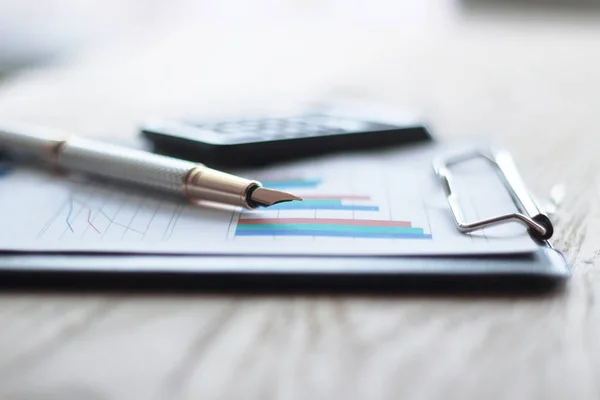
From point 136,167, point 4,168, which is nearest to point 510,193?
point 136,167

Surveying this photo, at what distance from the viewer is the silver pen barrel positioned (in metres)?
0.42

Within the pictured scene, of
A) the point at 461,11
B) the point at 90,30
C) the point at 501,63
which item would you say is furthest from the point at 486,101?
the point at 90,30

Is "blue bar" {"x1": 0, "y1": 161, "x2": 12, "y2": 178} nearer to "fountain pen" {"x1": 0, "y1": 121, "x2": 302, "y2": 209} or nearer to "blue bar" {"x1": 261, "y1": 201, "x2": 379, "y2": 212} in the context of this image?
"fountain pen" {"x1": 0, "y1": 121, "x2": 302, "y2": 209}

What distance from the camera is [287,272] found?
0.35 m

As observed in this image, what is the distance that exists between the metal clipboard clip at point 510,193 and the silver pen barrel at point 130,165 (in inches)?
5.1

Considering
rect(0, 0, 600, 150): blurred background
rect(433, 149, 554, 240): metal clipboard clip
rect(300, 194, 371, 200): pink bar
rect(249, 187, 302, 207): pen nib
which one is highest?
rect(433, 149, 554, 240): metal clipboard clip

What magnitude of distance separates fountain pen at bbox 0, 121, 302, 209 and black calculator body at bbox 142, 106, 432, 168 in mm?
54

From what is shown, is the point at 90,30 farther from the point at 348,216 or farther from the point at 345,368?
the point at 345,368

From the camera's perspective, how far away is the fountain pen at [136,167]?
1.37 ft

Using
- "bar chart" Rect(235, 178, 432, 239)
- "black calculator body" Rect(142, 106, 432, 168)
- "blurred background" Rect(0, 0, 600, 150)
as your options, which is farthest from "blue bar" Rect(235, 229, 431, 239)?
"blurred background" Rect(0, 0, 600, 150)

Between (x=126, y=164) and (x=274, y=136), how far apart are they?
0.13m

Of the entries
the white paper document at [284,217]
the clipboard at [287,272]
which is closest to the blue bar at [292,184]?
the white paper document at [284,217]

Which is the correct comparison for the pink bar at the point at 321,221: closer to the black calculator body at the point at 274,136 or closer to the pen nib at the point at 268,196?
the pen nib at the point at 268,196

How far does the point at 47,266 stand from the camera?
14.1 inches
